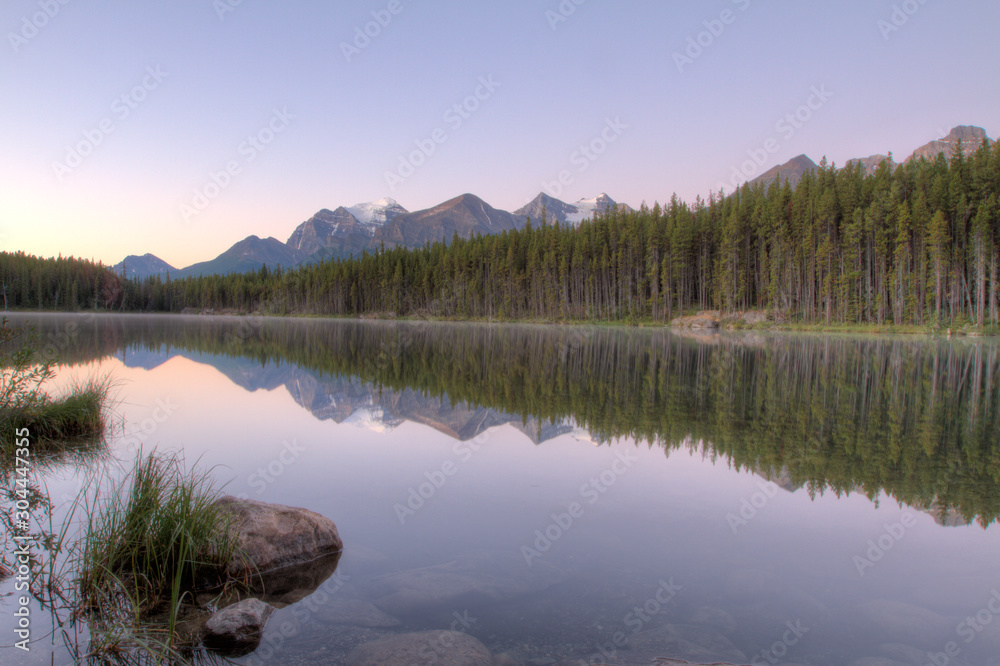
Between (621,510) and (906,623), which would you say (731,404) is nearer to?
(621,510)

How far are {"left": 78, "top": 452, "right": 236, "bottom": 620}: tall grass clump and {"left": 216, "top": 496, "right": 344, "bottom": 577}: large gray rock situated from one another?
16cm

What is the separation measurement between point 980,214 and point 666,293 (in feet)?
113

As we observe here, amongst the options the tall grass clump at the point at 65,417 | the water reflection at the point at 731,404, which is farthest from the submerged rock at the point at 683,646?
the tall grass clump at the point at 65,417

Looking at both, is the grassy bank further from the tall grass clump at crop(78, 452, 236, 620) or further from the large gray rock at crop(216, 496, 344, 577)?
the large gray rock at crop(216, 496, 344, 577)

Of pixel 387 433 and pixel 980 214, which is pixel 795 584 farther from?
pixel 980 214

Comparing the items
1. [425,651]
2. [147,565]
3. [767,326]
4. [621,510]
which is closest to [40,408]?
[147,565]

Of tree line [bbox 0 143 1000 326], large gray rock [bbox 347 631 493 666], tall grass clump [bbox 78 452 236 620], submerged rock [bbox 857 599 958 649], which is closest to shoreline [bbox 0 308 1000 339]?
tree line [bbox 0 143 1000 326]

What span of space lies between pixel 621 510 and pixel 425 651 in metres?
3.99

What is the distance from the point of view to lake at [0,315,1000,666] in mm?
4566

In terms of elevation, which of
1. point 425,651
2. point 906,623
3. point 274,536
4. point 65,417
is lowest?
point 906,623

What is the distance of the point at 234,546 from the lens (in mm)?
5352

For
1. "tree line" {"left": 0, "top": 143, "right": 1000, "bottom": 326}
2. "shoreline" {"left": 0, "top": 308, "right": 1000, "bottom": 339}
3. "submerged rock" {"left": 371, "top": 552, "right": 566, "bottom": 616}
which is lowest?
"submerged rock" {"left": 371, "top": 552, "right": 566, "bottom": 616}

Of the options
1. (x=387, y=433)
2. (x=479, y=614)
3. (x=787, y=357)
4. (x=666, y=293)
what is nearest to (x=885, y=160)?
(x=666, y=293)

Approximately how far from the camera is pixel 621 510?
7434mm
